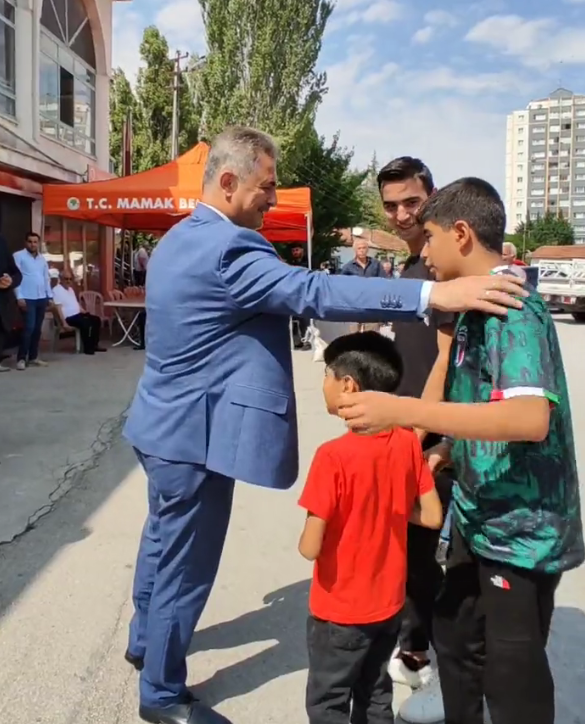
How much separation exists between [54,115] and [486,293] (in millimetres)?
13956

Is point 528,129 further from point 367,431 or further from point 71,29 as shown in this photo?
point 367,431

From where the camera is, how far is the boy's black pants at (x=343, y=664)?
2080 millimetres

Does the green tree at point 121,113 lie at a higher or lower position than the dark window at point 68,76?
higher

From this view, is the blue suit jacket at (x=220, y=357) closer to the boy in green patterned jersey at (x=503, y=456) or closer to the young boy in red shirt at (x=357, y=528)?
the young boy in red shirt at (x=357, y=528)

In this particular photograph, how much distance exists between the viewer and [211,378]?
2264 mm

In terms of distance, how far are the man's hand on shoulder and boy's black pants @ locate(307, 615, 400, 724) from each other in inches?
37.0

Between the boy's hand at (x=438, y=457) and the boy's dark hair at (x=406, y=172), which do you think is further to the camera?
the boy's dark hair at (x=406, y=172)

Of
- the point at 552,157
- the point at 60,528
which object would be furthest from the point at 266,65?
the point at 552,157

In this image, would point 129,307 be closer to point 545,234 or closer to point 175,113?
point 175,113

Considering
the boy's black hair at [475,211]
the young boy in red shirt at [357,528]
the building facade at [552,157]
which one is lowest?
the young boy in red shirt at [357,528]

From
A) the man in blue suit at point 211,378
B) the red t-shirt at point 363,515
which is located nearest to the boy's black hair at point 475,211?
the man in blue suit at point 211,378

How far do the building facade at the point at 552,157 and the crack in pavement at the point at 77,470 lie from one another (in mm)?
135242

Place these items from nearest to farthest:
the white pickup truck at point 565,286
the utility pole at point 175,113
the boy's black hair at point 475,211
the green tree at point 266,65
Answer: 1. the boy's black hair at point 475,211
2. the white pickup truck at point 565,286
3. the green tree at point 266,65
4. the utility pole at point 175,113

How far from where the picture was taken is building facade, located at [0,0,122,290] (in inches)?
466
